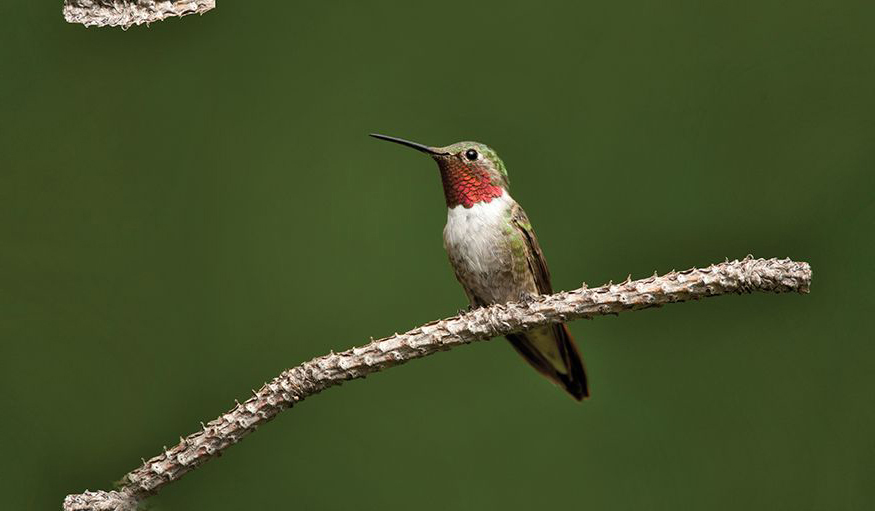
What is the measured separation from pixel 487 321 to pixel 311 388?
39 cm

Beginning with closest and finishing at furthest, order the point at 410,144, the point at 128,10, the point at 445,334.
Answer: the point at 445,334, the point at 410,144, the point at 128,10

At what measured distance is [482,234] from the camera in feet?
6.84

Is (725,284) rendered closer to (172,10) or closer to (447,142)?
(447,142)

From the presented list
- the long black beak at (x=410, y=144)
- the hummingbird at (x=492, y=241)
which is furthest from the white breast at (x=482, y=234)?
the long black beak at (x=410, y=144)

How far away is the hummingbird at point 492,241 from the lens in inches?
81.3

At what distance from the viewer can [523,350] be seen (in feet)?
7.41

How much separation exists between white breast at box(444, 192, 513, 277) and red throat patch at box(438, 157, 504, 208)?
2 cm

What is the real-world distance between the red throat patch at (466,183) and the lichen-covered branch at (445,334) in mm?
351

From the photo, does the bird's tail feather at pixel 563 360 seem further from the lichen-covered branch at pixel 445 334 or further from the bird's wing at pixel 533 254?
the lichen-covered branch at pixel 445 334

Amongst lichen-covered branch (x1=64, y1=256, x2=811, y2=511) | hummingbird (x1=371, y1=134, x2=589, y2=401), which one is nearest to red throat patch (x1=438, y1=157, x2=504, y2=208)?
hummingbird (x1=371, y1=134, x2=589, y2=401)

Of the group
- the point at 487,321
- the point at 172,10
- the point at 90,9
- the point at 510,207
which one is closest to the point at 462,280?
the point at 510,207

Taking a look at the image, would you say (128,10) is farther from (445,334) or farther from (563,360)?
(563,360)

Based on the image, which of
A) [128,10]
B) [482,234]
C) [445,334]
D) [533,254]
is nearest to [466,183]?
[482,234]

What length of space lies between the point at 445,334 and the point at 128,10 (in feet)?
3.63
